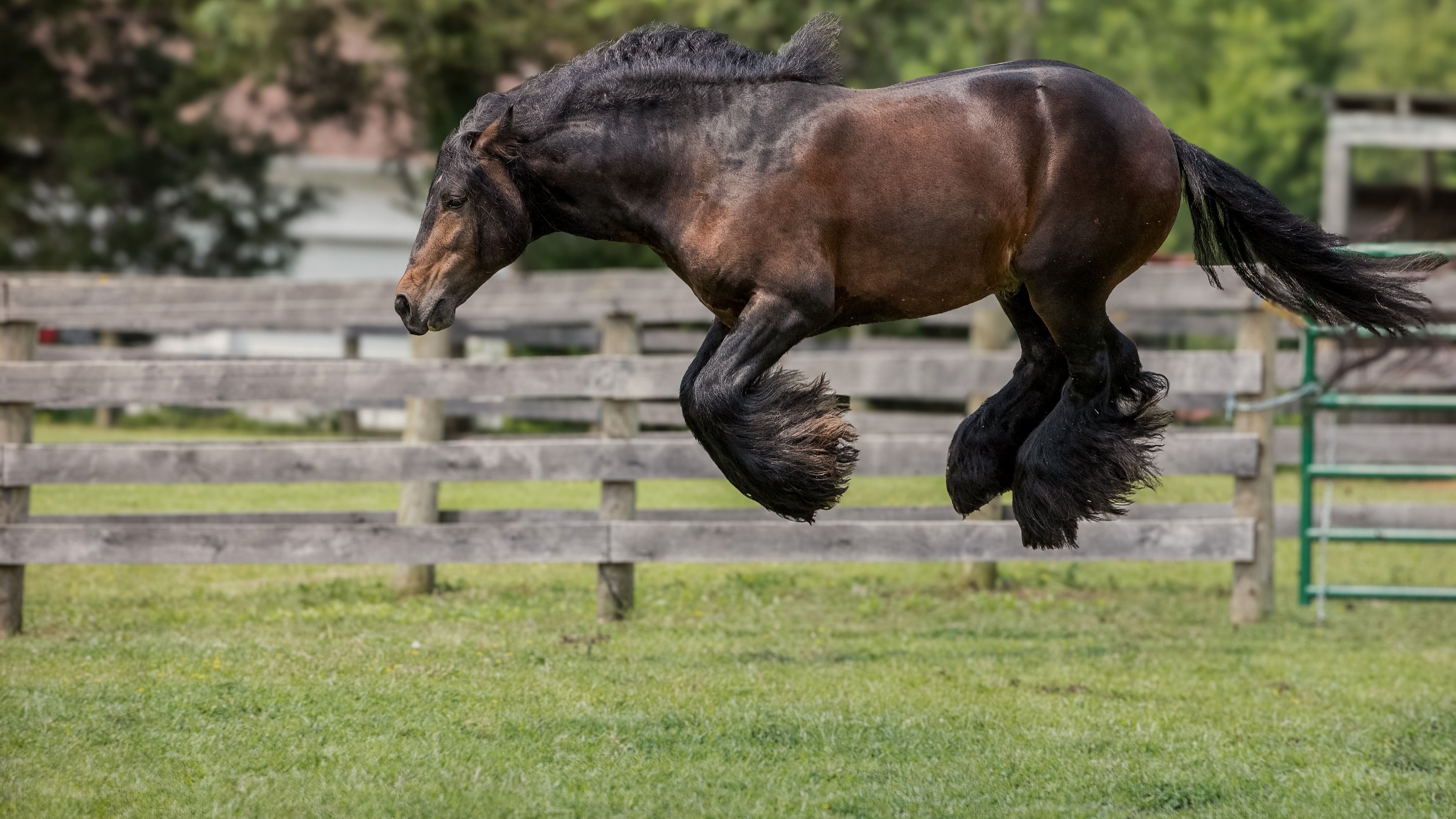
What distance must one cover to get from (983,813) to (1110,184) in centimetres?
198

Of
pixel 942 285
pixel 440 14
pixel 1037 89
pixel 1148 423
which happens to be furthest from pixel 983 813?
pixel 440 14

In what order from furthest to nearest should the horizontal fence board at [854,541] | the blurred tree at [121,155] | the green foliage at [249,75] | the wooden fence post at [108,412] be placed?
the blurred tree at [121,155] → the green foliage at [249,75] → the wooden fence post at [108,412] → the horizontal fence board at [854,541]

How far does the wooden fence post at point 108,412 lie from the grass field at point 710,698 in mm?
7210

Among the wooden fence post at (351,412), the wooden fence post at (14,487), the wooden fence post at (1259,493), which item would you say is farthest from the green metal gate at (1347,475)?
the wooden fence post at (351,412)

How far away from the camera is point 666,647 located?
7156mm

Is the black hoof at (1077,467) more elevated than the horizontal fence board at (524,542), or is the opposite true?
the black hoof at (1077,467)

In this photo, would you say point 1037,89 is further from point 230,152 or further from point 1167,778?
point 230,152

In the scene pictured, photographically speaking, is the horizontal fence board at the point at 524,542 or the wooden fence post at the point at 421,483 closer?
the horizontal fence board at the point at 524,542

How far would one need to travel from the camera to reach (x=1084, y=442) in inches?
163

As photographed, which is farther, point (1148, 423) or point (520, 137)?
point (1148, 423)

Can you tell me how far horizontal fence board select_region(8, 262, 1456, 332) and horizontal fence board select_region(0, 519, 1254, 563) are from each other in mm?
1274

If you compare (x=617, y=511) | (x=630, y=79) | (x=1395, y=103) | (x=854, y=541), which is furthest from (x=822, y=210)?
(x=1395, y=103)

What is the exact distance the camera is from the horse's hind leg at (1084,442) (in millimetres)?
4121

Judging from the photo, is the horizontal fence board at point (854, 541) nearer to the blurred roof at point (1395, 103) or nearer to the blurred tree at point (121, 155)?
the blurred tree at point (121, 155)
